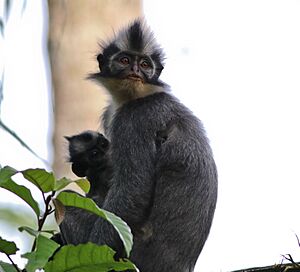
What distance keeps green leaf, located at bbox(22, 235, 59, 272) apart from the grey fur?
2.32 metres

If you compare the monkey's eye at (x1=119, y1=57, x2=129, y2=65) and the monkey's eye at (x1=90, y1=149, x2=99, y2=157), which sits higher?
the monkey's eye at (x1=119, y1=57, x2=129, y2=65)

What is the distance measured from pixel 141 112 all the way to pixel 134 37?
61cm

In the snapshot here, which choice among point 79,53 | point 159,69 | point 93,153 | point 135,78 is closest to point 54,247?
point 93,153

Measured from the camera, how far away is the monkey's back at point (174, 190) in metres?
4.26

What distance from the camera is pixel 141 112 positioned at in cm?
484

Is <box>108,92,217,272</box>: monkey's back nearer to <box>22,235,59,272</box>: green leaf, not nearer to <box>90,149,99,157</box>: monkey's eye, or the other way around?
<box>90,149,99,157</box>: monkey's eye

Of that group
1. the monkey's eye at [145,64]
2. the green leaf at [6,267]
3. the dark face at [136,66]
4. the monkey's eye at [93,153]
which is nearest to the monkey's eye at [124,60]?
the dark face at [136,66]

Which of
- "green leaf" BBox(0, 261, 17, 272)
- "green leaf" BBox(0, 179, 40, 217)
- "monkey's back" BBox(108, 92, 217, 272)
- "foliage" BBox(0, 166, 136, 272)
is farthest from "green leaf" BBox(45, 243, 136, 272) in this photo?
"monkey's back" BBox(108, 92, 217, 272)

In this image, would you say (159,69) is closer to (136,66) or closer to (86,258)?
(136,66)

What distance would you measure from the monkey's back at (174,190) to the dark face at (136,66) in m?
0.39

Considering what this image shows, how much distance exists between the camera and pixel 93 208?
2010mm

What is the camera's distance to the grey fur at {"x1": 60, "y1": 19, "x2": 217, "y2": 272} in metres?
4.28

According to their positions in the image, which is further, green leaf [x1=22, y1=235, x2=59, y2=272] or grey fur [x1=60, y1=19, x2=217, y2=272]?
grey fur [x1=60, y1=19, x2=217, y2=272]

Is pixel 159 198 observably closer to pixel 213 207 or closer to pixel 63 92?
pixel 213 207
